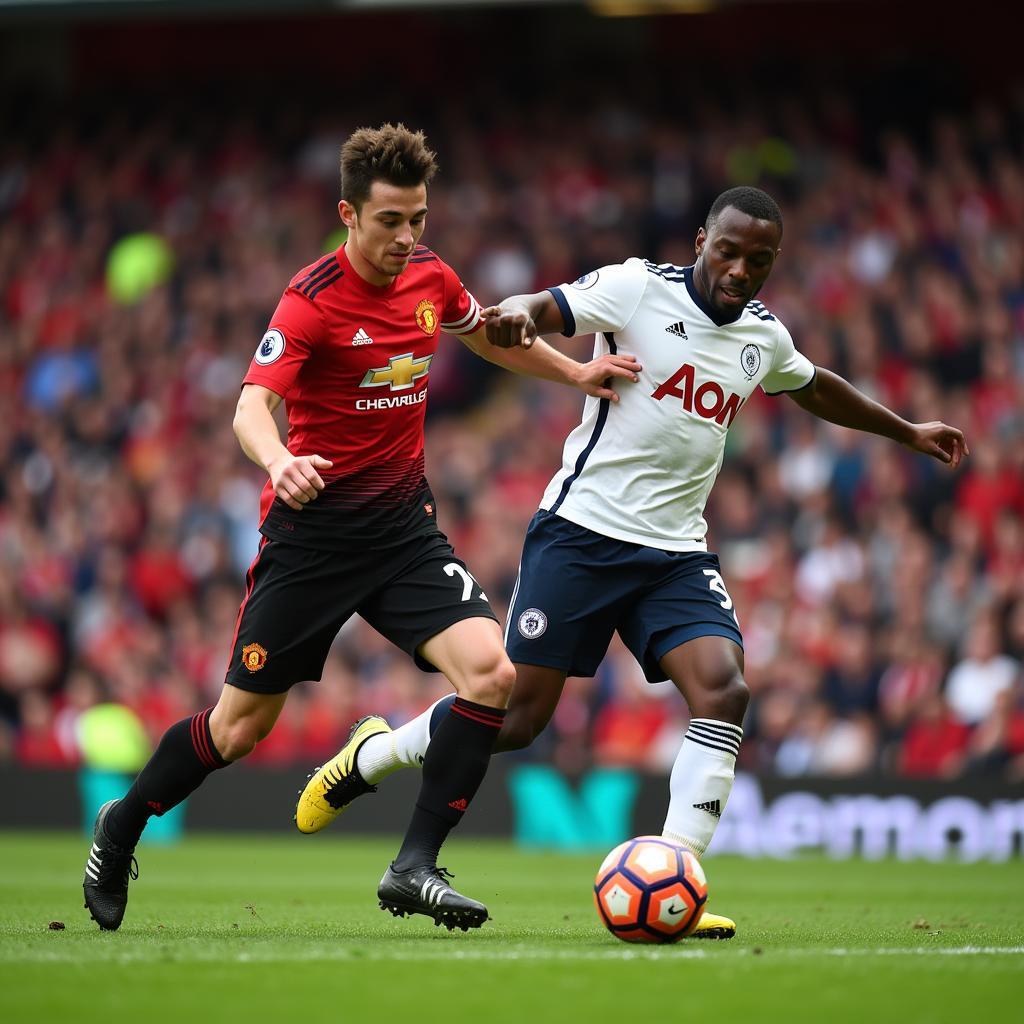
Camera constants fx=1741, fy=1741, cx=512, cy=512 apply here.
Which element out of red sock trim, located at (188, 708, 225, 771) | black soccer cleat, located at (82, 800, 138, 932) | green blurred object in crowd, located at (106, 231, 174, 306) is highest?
green blurred object in crowd, located at (106, 231, 174, 306)

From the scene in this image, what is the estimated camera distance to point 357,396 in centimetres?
626

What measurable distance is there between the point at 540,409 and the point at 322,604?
448 inches

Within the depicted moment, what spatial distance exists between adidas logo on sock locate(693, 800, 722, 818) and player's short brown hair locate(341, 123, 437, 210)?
8.04ft

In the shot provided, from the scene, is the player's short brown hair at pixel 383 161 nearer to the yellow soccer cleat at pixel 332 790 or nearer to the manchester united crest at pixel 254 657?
the manchester united crest at pixel 254 657

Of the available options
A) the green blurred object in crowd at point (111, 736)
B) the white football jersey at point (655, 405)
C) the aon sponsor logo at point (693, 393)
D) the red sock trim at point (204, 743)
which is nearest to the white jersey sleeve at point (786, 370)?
the white football jersey at point (655, 405)

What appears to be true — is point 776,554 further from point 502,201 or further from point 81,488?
point 81,488

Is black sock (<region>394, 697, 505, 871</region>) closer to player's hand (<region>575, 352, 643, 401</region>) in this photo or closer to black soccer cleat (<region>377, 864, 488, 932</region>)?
black soccer cleat (<region>377, 864, 488, 932</region>)

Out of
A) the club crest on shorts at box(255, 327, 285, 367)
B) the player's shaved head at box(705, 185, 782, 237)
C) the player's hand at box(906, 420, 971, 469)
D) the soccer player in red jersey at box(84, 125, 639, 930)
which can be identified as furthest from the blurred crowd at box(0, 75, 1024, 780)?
the club crest on shorts at box(255, 327, 285, 367)

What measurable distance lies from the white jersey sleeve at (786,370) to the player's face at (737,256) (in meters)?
0.38

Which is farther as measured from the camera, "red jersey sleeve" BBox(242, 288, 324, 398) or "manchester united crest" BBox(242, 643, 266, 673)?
"manchester united crest" BBox(242, 643, 266, 673)

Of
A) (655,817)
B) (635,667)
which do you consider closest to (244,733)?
(655,817)

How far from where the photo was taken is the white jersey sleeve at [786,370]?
7.03 metres

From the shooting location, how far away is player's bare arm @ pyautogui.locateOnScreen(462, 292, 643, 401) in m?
6.57


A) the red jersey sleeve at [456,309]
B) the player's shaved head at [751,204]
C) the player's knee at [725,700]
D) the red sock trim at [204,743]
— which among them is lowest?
the red sock trim at [204,743]
